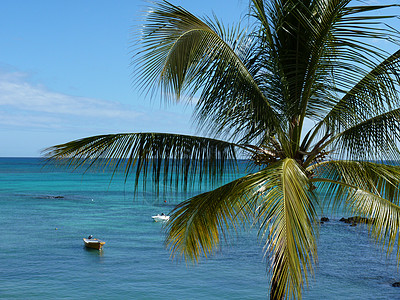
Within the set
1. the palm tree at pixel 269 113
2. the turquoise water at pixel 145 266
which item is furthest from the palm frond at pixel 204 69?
the turquoise water at pixel 145 266

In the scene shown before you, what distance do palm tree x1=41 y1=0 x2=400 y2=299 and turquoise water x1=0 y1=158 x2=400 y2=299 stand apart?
10.5 meters

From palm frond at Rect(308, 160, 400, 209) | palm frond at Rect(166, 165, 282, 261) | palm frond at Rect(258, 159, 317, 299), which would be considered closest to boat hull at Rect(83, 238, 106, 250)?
palm frond at Rect(308, 160, 400, 209)

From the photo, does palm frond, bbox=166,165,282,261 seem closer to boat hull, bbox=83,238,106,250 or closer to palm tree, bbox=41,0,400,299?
palm tree, bbox=41,0,400,299

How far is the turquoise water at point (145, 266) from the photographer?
65.3 ft

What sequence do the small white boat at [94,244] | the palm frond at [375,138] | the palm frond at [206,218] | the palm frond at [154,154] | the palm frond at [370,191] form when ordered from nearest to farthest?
the palm frond at [206,218] → the palm frond at [370,191] → the palm frond at [154,154] → the palm frond at [375,138] → the small white boat at [94,244]

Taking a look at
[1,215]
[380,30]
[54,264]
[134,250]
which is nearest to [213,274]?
[134,250]

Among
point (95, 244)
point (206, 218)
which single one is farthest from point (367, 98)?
point (95, 244)

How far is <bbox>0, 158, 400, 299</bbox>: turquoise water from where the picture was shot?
1991 centimetres

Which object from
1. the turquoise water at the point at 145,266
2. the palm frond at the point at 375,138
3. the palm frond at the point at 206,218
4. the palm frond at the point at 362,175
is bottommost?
the turquoise water at the point at 145,266

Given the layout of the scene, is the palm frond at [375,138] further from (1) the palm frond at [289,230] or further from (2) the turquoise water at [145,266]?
(2) the turquoise water at [145,266]

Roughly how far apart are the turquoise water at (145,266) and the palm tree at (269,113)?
10469 mm

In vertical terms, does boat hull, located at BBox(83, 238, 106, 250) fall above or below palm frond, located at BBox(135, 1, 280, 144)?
below

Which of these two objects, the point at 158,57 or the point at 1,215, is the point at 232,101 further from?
the point at 1,215

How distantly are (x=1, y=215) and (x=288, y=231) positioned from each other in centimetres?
3835
